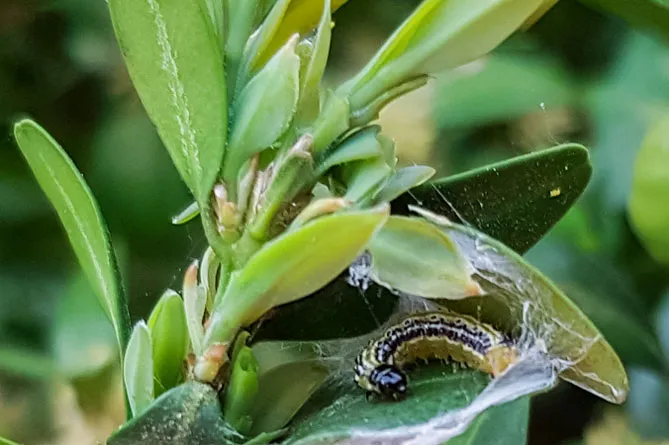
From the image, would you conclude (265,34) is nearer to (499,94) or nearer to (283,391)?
(283,391)

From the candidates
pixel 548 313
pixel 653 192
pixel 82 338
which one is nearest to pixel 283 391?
pixel 548 313

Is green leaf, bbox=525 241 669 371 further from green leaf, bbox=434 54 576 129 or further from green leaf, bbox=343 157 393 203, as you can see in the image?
green leaf, bbox=343 157 393 203

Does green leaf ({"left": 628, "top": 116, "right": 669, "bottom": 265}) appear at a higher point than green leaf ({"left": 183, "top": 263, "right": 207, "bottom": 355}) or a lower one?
lower

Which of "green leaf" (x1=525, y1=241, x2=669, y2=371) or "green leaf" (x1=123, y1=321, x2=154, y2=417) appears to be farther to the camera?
"green leaf" (x1=525, y1=241, x2=669, y2=371)

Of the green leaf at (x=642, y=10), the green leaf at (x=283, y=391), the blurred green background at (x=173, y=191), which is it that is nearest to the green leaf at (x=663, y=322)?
the blurred green background at (x=173, y=191)

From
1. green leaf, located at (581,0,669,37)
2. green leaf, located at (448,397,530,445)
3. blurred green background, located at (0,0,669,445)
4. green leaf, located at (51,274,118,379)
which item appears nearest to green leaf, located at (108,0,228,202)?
green leaf, located at (448,397,530,445)
